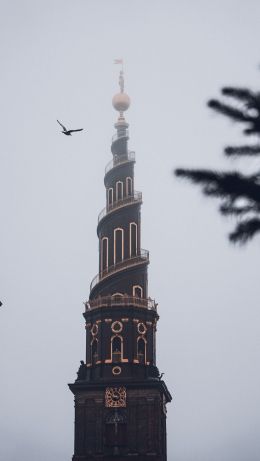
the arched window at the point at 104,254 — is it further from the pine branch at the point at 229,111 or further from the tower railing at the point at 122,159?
the pine branch at the point at 229,111

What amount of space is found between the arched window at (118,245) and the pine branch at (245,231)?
239ft

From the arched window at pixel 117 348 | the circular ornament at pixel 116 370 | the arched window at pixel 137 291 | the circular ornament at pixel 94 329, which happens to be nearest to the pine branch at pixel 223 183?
the circular ornament at pixel 116 370

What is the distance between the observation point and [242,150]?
6.22 m

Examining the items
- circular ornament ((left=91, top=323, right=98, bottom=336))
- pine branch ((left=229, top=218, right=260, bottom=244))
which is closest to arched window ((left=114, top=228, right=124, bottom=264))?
circular ornament ((left=91, top=323, right=98, bottom=336))

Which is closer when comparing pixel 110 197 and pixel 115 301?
pixel 115 301

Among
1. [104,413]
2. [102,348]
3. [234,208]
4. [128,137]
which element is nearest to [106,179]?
[128,137]

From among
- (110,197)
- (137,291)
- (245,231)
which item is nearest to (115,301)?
(137,291)

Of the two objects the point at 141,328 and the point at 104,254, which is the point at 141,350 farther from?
the point at 104,254

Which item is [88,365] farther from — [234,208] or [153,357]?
[234,208]

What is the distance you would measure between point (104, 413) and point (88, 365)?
468 centimetres

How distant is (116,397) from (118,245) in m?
12.7

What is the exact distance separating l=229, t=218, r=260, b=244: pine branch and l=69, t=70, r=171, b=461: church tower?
2672 inches

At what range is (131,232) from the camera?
267 feet

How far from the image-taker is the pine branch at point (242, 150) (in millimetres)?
6199
